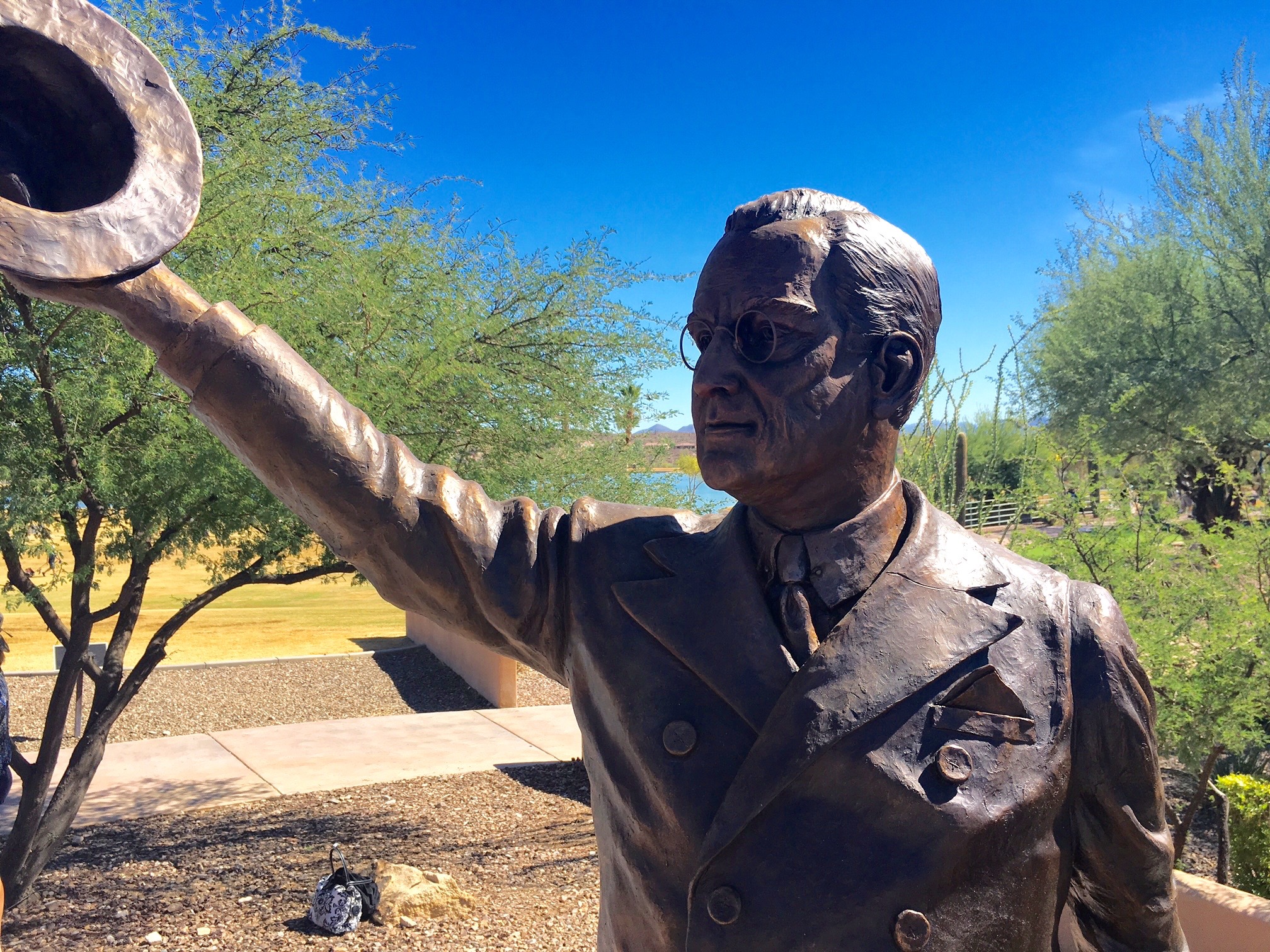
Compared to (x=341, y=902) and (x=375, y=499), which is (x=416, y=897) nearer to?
(x=341, y=902)

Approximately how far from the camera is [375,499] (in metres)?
1.69

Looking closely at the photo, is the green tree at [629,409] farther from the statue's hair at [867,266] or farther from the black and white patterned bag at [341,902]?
the statue's hair at [867,266]

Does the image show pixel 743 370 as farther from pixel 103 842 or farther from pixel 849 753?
pixel 103 842

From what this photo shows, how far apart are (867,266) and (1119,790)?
0.94 meters

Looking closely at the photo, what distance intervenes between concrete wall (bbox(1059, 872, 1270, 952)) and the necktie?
3.78 metres

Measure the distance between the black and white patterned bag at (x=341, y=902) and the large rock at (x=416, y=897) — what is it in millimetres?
89

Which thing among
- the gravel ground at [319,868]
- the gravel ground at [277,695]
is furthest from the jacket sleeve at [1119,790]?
the gravel ground at [277,695]

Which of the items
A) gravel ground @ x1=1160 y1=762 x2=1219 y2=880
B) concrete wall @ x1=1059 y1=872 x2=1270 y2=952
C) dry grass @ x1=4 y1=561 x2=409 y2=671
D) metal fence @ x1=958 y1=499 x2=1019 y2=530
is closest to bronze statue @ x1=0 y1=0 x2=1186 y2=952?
concrete wall @ x1=1059 y1=872 x2=1270 y2=952

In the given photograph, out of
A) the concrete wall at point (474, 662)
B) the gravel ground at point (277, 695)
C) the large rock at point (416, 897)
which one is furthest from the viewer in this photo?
the concrete wall at point (474, 662)

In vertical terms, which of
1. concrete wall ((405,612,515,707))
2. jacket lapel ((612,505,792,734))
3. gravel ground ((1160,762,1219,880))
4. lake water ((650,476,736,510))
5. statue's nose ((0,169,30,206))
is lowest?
gravel ground ((1160,762,1219,880))

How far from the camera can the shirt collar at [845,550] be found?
5.67 ft

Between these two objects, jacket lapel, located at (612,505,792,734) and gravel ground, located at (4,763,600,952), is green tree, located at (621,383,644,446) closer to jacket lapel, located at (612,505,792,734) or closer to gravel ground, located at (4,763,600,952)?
gravel ground, located at (4,763,600,952)

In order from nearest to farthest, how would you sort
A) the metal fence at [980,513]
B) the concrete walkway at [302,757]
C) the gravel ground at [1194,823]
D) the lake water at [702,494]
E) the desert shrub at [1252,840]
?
the desert shrub at [1252,840] → the metal fence at [980,513] → the gravel ground at [1194,823] → the concrete walkway at [302,757] → the lake water at [702,494]

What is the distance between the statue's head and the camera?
1643 mm
